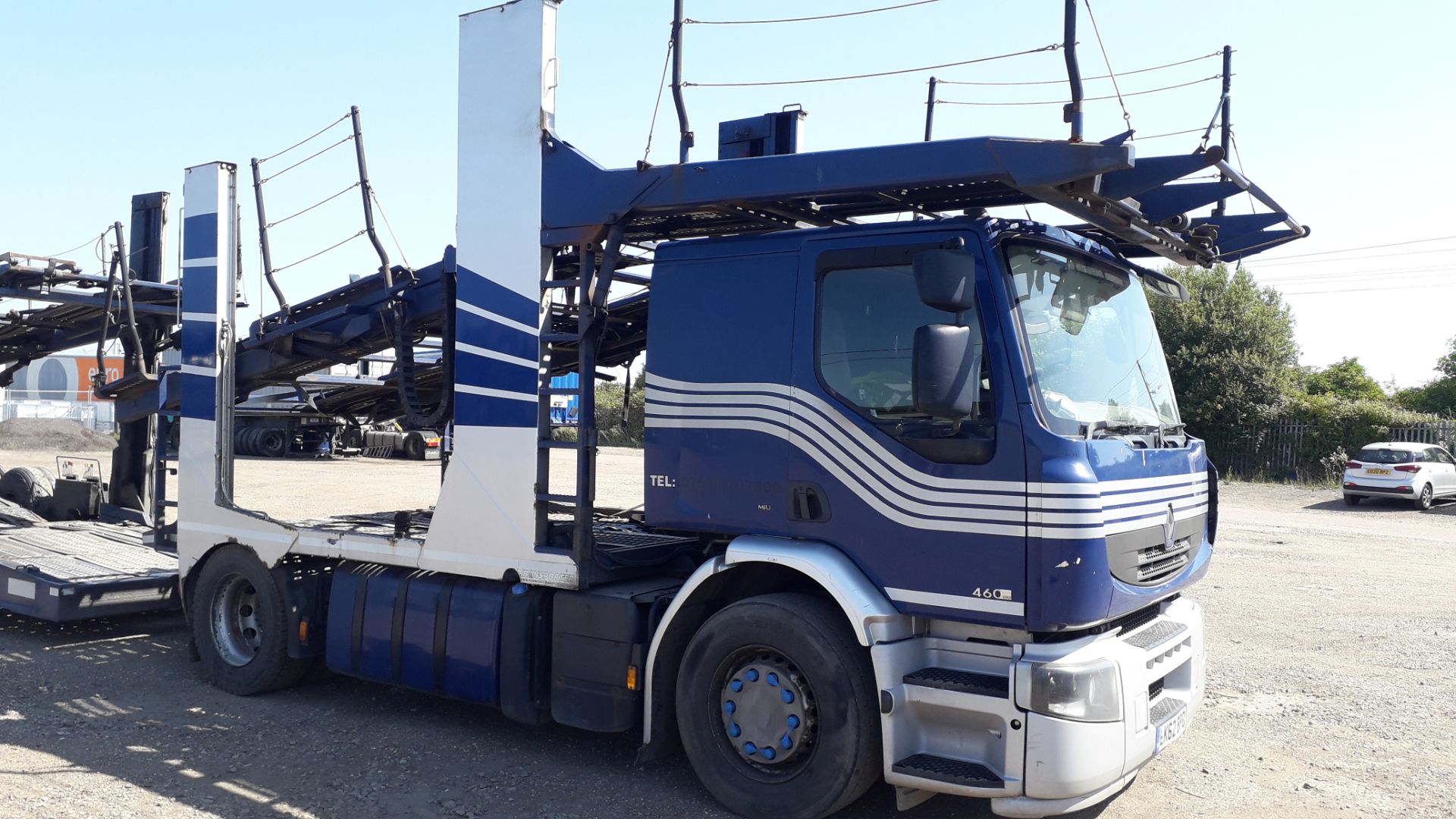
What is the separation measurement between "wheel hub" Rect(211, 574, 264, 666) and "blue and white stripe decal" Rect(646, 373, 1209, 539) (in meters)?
3.74

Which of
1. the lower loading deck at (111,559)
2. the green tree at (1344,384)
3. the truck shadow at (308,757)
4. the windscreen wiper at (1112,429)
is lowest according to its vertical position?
the truck shadow at (308,757)

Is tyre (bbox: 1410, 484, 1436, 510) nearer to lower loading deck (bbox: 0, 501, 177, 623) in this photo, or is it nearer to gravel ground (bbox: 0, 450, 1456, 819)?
gravel ground (bbox: 0, 450, 1456, 819)

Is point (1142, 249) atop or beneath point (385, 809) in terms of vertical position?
atop

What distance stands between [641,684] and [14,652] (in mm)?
5838

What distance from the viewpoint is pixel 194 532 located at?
8047mm

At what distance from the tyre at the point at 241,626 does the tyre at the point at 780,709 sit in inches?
131

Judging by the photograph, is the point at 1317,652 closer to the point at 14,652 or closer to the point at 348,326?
the point at 348,326

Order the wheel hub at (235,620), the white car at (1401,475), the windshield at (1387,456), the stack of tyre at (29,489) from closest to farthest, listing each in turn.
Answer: the wheel hub at (235,620), the stack of tyre at (29,489), the white car at (1401,475), the windshield at (1387,456)

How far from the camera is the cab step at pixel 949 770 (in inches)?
181

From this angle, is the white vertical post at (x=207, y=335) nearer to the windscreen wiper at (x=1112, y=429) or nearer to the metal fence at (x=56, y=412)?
the windscreen wiper at (x=1112, y=429)

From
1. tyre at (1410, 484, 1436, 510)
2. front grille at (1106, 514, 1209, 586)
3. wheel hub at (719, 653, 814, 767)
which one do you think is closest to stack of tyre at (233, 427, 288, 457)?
tyre at (1410, 484, 1436, 510)

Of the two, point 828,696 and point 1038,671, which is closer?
point 1038,671

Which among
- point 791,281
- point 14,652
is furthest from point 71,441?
point 791,281

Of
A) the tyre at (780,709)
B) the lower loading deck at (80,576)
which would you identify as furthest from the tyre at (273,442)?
the tyre at (780,709)
